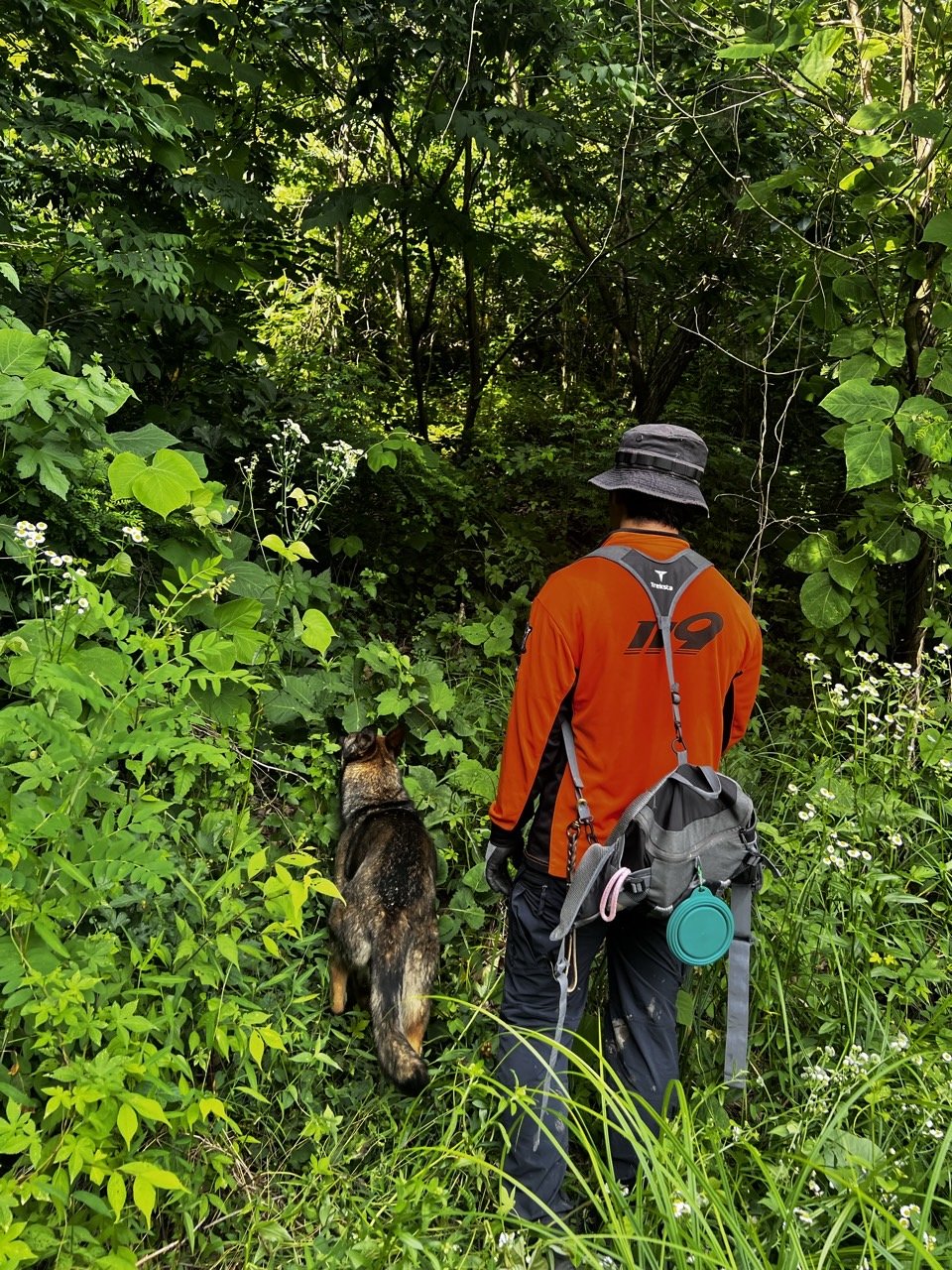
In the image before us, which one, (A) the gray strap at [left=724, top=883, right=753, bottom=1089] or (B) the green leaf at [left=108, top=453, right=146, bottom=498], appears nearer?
(A) the gray strap at [left=724, top=883, right=753, bottom=1089]

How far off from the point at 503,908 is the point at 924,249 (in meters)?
3.68

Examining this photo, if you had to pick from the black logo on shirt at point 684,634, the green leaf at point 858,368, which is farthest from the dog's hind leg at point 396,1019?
the green leaf at point 858,368

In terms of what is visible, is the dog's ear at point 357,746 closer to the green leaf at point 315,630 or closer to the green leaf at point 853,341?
the green leaf at point 315,630

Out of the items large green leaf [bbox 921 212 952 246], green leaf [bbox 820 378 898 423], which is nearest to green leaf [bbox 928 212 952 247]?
large green leaf [bbox 921 212 952 246]

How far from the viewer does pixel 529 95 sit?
6.12 metres

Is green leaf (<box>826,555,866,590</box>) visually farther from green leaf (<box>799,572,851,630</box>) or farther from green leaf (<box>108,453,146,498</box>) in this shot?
green leaf (<box>108,453,146,498</box>)

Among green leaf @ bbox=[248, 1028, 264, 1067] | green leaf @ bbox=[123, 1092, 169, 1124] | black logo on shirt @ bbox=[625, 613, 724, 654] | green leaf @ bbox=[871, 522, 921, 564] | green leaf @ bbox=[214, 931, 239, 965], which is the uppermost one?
black logo on shirt @ bbox=[625, 613, 724, 654]

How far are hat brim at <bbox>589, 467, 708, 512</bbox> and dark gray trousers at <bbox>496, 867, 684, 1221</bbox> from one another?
4.00 ft

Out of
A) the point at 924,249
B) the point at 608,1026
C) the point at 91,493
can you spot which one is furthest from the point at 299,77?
the point at 608,1026

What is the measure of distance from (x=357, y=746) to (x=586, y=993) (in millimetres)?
1637

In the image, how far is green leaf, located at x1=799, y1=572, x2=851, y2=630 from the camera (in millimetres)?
4340

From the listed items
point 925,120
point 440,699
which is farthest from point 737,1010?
point 925,120

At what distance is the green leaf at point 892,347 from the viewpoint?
13.2 feet

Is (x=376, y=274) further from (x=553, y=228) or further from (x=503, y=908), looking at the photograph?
(x=503, y=908)
